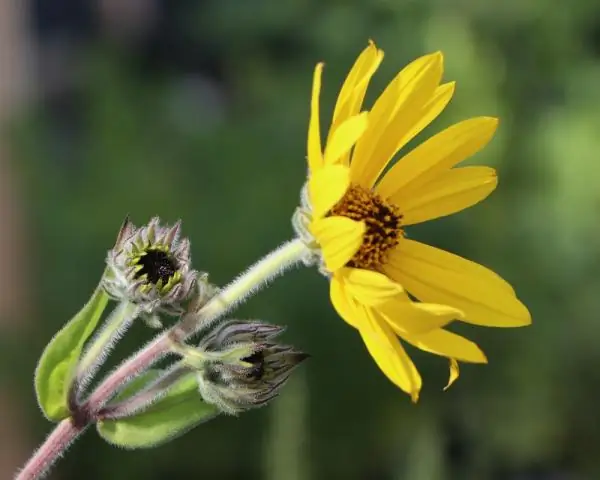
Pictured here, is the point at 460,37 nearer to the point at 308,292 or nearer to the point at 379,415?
the point at 308,292

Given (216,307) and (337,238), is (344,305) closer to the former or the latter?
(337,238)

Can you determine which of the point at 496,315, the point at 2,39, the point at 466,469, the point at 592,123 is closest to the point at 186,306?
the point at 496,315

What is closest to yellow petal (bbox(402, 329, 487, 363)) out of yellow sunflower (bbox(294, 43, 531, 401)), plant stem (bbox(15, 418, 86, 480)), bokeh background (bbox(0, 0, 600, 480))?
yellow sunflower (bbox(294, 43, 531, 401))

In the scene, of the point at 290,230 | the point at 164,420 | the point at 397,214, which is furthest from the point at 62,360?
the point at 290,230

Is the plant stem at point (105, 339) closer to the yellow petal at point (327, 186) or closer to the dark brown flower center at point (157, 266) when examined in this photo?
the dark brown flower center at point (157, 266)

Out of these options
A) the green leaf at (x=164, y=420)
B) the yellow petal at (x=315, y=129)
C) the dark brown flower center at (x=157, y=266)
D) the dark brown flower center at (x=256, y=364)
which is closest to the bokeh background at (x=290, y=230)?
the green leaf at (x=164, y=420)

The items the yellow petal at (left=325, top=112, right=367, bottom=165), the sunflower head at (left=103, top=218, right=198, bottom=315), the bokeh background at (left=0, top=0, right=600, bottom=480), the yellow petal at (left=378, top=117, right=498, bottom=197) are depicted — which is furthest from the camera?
the bokeh background at (left=0, top=0, right=600, bottom=480)

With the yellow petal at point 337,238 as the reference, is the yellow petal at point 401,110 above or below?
above

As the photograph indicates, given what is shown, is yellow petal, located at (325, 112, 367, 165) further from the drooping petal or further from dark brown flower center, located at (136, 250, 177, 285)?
dark brown flower center, located at (136, 250, 177, 285)
